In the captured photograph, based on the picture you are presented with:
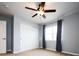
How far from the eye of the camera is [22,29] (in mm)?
1658

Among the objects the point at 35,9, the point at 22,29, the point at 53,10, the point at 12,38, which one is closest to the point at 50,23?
the point at 53,10

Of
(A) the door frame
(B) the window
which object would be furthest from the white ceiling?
(B) the window

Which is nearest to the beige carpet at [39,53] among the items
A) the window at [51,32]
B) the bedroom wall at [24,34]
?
the bedroom wall at [24,34]

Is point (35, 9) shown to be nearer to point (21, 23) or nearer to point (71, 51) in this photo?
point (21, 23)

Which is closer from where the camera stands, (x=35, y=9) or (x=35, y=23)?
(x=35, y=9)

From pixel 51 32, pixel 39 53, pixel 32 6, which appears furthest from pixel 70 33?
pixel 32 6

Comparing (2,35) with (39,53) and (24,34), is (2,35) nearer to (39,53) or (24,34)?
(24,34)

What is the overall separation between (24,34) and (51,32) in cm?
46

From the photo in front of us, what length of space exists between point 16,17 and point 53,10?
61 cm

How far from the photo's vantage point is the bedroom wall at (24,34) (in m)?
1.61

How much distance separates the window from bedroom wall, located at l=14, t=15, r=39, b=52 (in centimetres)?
17

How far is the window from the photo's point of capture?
5.42 feet

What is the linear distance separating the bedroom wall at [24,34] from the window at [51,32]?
0.56ft

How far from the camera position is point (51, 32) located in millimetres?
1679
